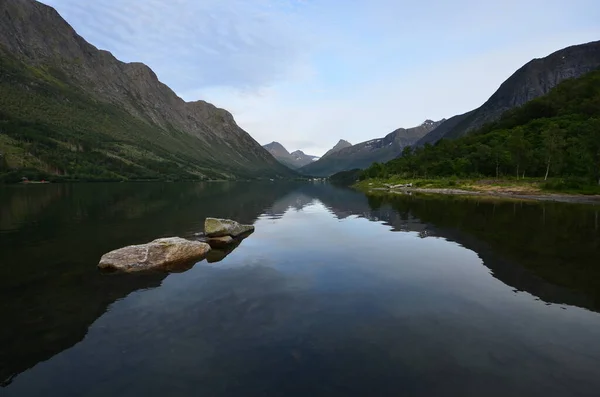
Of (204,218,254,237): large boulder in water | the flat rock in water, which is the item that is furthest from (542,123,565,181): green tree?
the flat rock in water

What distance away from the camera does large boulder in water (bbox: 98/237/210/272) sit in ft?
78.9

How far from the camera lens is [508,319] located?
51.9 feet

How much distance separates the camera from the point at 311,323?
51.0 ft

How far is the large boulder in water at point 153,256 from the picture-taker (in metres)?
24.0

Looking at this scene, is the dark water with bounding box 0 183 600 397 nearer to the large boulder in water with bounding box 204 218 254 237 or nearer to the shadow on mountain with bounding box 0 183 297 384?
the shadow on mountain with bounding box 0 183 297 384

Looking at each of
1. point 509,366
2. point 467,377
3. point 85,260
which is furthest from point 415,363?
point 85,260

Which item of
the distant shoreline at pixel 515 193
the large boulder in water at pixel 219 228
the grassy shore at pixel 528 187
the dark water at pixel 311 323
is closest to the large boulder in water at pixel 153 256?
the dark water at pixel 311 323

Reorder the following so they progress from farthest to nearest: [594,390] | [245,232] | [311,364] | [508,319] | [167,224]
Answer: [167,224]
[245,232]
[508,319]
[311,364]
[594,390]

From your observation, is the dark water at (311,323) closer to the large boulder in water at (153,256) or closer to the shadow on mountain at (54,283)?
the shadow on mountain at (54,283)

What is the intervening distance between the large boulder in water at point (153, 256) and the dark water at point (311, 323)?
164 cm

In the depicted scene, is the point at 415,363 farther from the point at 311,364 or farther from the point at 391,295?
the point at 391,295

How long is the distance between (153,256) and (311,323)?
600 inches

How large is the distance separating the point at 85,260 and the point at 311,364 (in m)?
22.9

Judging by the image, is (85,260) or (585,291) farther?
(85,260)
